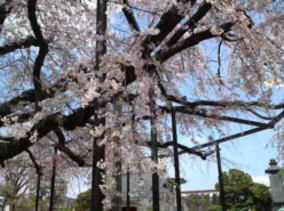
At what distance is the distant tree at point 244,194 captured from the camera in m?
22.0

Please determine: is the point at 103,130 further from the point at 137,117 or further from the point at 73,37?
the point at 73,37

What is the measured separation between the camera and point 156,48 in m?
3.60

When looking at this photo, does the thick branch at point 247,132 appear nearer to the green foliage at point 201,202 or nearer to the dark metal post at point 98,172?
the dark metal post at point 98,172

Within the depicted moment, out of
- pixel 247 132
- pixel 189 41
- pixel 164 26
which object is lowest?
pixel 247 132

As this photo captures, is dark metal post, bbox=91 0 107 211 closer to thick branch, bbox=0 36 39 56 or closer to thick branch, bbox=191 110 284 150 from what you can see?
thick branch, bbox=0 36 39 56

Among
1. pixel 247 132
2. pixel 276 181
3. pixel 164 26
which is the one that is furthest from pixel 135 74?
pixel 276 181

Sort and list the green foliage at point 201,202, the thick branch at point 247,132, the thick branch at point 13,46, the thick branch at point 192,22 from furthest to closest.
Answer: the green foliage at point 201,202 < the thick branch at point 13,46 < the thick branch at point 247,132 < the thick branch at point 192,22

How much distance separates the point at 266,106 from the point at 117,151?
1.94 m

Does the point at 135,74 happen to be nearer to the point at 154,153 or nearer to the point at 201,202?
the point at 154,153

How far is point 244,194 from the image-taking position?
22.8 metres

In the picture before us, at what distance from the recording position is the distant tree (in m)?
22.0

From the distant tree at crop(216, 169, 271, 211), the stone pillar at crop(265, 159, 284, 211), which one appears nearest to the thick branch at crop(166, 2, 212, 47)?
the stone pillar at crop(265, 159, 284, 211)

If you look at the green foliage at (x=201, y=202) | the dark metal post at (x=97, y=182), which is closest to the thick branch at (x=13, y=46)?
the dark metal post at (x=97, y=182)

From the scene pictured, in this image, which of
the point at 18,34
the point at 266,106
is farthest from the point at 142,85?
the point at 18,34
